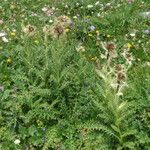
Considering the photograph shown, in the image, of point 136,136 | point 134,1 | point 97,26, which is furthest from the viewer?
point 134,1

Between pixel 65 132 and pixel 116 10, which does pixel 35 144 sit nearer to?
pixel 65 132

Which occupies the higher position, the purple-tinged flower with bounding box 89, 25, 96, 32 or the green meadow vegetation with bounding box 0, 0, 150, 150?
the green meadow vegetation with bounding box 0, 0, 150, 150

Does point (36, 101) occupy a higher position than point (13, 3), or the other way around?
point (36, 101)

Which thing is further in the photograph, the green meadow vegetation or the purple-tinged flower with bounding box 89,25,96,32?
the purple-tinged flower with bounding box 89,25,96,32

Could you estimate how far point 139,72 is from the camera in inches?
323

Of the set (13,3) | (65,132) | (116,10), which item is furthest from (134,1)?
(65,132)

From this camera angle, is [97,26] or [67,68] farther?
[97,26]

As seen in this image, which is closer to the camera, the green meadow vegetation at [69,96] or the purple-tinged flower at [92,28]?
the green meadow vegetation at [69,96]

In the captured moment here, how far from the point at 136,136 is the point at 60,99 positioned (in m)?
1.51

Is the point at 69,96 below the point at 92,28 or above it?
above

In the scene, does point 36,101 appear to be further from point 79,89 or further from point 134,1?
point 134,1

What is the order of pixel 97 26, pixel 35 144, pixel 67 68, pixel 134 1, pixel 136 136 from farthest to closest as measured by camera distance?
pixel 134 1, pixel 97 26, pixel 67 68, pixel 35 144, pixel 136 136

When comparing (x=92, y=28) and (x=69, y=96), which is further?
(x=92, y=28)

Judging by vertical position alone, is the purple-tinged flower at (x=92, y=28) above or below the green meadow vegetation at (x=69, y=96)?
below
